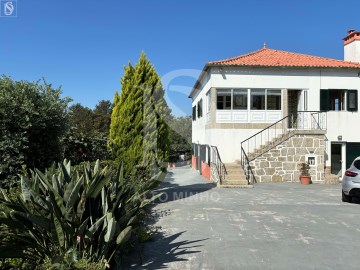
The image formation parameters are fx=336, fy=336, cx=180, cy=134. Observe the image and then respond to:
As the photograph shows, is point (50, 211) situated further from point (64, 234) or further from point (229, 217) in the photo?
point (229, 217)

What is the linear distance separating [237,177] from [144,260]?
35.6ft

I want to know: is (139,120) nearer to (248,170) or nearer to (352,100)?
(248,170)

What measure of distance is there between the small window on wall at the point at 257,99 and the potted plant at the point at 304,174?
4109 millimetres

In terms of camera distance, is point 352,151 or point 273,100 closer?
point 352,151

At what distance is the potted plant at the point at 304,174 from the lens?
656 inches

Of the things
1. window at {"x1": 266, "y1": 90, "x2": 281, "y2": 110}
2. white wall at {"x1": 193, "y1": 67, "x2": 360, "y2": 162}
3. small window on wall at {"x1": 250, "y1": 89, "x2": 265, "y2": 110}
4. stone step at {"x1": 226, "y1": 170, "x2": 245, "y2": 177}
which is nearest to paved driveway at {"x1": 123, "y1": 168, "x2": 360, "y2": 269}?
stone step at {"x1": 226, "y1": 170, "x2": 245, "y2": 177}

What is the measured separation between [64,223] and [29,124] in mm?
3957

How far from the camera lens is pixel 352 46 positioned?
2159cm

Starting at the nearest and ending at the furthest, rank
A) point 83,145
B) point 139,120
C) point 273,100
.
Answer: point 139,120
point 83,145
point 273,100

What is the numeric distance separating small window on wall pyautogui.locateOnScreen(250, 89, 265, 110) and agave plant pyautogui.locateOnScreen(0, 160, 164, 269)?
49.2ft

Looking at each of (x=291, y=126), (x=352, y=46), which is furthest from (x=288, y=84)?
(x=352, y=46)

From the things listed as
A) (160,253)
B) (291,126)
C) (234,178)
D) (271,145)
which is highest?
(291,126)

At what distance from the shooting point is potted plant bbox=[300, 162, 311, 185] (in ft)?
54.7

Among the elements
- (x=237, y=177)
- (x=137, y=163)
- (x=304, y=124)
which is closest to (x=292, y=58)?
(x=304, y=124)
